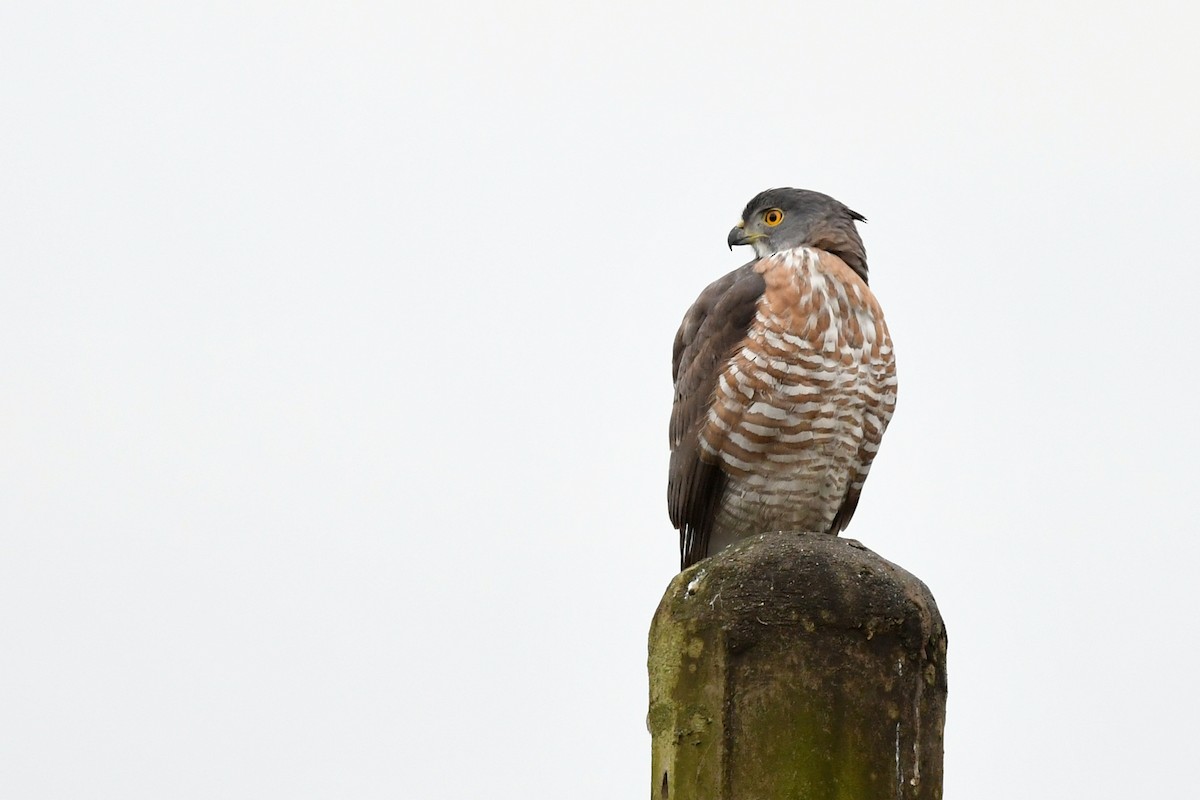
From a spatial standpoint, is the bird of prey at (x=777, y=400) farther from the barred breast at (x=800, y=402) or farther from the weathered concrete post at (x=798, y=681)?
the weathered concrete post at (x=798, y=681)

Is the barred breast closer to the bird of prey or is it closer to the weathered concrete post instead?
the bird of prey

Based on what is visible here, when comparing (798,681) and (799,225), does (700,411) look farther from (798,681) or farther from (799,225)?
(798,681)

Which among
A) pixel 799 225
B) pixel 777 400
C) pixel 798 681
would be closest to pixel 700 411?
pixel 777 400

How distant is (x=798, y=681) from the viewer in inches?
144

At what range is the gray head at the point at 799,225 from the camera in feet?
20.4

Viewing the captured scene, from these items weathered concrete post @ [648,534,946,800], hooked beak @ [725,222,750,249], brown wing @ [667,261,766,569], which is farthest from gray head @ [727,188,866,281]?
weathered concrete post @ [648,534,946,800]

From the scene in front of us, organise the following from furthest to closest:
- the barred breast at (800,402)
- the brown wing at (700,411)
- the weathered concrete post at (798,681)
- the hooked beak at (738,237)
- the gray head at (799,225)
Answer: the hooked beak at (738,237) < the gray head at (799,225) < the brown wing at (700,411) < the barred breast at (800,402) < the weathered concrete post at (798,681)

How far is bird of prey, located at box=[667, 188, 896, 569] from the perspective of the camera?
18.1 ft

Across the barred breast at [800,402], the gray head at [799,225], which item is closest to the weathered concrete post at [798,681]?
the barred breast at [800,402]

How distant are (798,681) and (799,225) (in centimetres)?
320

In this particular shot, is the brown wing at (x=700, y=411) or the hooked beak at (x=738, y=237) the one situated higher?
the hooked beak at (x=738, y=237)

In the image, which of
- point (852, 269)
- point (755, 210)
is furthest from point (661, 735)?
point (755, 210)

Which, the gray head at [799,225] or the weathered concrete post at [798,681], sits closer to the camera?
the weathered concrete post at [798,681]

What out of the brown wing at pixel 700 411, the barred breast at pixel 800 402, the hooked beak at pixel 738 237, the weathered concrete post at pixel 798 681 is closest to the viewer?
the weathered concrete post at pixel 798 681
